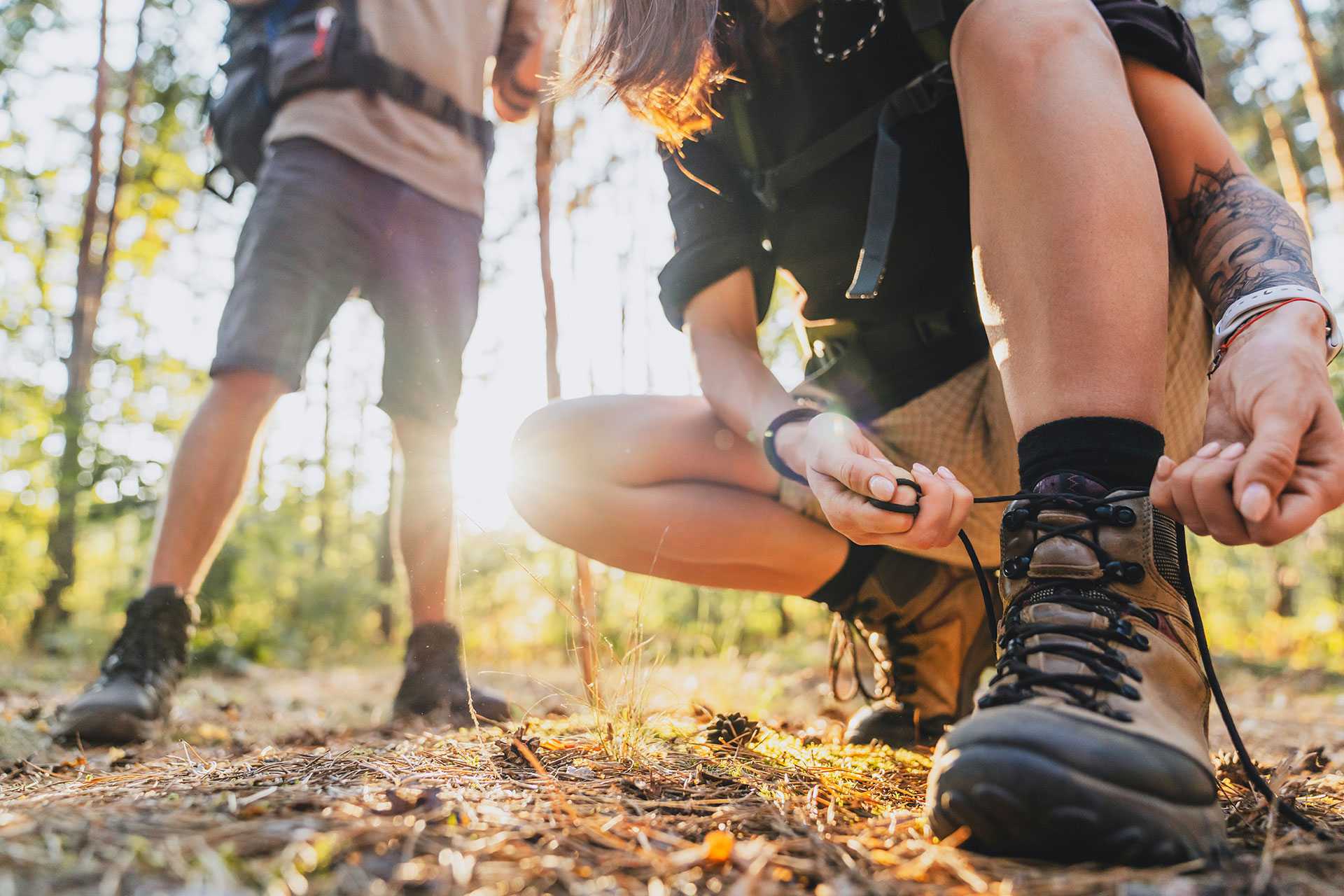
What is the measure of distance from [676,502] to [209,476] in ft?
4.01

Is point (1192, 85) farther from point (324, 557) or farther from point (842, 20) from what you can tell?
point (324, 557)

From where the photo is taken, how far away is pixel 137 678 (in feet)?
5.90

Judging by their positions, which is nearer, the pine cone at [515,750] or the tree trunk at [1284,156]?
the pine cone at [515,750]

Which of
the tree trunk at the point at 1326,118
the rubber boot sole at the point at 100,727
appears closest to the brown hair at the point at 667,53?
the rubber boot sole at the point at 100,727

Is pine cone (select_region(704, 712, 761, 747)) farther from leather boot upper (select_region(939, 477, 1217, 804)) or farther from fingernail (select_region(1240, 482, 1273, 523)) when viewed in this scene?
fingernail (select_region(1240, 482, 1273, 523))

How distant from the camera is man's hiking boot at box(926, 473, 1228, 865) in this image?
0.72 meters

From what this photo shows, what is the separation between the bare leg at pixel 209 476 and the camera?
1.94 m

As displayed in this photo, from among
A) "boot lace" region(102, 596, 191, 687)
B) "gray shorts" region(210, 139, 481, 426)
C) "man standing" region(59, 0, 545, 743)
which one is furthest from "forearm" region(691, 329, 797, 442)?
"boot lace" region(102, 596, 191, 687)

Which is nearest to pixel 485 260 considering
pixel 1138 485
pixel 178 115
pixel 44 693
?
pixel 178 115

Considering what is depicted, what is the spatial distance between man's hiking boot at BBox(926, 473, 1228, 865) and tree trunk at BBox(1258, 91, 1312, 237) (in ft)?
25.3

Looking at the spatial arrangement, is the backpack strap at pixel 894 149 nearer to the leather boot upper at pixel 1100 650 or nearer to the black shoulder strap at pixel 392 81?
the leather boot upper at pixel 1100 650

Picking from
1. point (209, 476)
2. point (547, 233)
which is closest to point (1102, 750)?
point (209, 476)

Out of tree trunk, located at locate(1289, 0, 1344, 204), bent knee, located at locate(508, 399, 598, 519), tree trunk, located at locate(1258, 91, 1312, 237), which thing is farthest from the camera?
tree trunk, located at locate(1258, 91, 1312, 237)

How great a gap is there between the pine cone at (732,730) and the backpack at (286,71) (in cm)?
204
